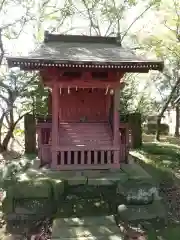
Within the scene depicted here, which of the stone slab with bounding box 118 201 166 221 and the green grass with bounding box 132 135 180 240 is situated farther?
the stone slab with bounding box 118 201 166 221

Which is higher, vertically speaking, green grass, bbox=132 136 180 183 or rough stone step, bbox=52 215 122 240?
rough stone step, bbox=52 215 122 240

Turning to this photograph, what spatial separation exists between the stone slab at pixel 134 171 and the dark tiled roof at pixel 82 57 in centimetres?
308

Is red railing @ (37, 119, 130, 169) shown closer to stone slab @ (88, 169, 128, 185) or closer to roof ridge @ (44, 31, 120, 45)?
stone slab @ (88, 169, 128, 185)

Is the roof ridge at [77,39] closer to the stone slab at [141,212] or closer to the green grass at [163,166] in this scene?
the green grass at [163,166]

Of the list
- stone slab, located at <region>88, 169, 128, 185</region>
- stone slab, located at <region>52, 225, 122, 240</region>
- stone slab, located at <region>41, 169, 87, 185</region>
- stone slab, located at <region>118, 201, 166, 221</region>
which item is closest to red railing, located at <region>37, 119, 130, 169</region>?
stone slab, located at <region>41, 169, 87, 185</region>

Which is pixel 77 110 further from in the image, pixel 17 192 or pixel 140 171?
pixel 17 192

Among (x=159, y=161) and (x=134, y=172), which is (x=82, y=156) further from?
(x=159, y=161)

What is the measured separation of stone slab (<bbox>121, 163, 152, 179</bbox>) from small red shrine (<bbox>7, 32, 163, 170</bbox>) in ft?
0.98

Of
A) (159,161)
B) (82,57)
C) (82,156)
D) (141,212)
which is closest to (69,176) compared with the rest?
(82,156)

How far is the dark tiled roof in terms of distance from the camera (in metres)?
7.34

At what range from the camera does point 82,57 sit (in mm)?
7949

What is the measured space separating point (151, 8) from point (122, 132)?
10288 millimetres

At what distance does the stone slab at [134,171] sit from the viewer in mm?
7742

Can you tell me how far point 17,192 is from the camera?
6.50 metres
